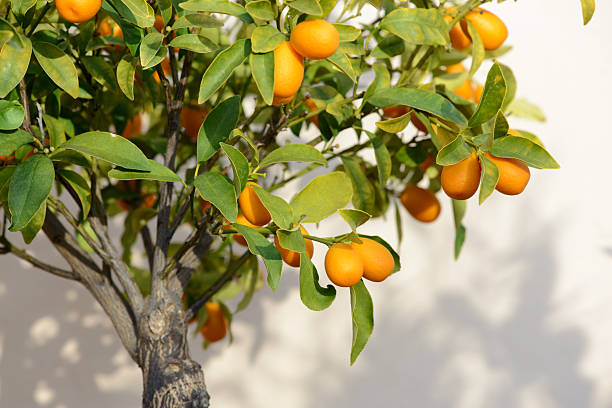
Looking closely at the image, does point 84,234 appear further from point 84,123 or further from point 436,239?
point 436,239

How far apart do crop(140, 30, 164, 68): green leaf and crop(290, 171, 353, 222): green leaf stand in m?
0.18

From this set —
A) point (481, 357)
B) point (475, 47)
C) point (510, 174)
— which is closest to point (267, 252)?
point (510, 174)

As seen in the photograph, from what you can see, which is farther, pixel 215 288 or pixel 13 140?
pixel 215 288

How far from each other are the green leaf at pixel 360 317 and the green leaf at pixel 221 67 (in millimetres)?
225

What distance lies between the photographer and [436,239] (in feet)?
5.00

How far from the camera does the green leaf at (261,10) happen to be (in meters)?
0.58

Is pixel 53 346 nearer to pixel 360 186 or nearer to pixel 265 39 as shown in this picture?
pixel 360 186

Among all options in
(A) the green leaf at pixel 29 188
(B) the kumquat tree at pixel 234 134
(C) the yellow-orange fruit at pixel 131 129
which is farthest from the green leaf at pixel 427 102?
(C) the yellow-orange fruit at pixel 131 129

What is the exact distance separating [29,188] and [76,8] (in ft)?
0.52

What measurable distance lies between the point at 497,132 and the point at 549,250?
3.22 ft

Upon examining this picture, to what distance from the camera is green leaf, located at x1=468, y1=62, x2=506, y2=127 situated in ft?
1.92

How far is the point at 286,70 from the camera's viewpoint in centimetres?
59

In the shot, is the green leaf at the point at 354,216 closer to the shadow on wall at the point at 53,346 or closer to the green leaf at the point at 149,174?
the green leaf at the point at 149,174

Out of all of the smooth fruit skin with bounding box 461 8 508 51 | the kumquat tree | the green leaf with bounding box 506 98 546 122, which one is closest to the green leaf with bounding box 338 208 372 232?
the kumquat tree
